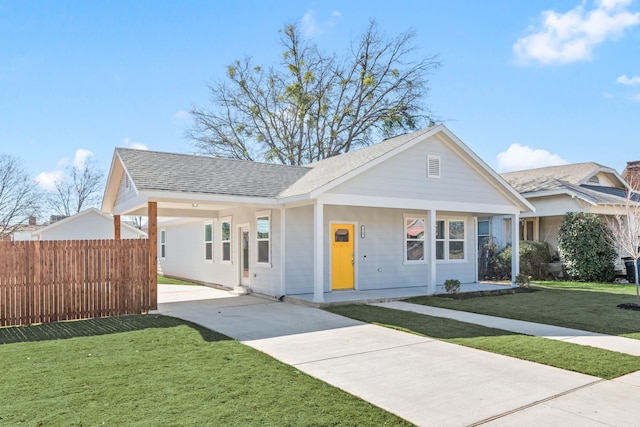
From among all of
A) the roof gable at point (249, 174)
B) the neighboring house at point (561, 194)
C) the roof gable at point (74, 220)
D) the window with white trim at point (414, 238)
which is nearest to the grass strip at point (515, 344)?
the roof gable at point (249, 174)

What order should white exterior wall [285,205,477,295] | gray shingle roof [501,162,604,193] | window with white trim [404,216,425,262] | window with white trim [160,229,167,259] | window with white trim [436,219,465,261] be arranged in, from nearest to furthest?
white exterior wall [285,205,477,295], window with white trim [404,216,425,262], window with white trim [436,219,465,261], gray shingle roof [501,162,604,193], window with white trim [160,229,167,259]

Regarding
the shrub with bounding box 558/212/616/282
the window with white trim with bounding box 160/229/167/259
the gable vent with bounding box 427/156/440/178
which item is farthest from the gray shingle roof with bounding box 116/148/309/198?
the shrub with bounding box 558/212/616/282

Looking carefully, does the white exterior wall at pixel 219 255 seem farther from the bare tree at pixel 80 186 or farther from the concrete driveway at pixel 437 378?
the bare tree at pixel 80 186

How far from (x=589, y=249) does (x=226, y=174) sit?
1418 cm

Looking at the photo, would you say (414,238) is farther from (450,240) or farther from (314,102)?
(314,102)

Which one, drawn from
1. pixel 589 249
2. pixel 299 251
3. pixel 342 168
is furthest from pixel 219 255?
pixel 589 249

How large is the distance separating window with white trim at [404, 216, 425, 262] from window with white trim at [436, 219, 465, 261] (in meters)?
0.80

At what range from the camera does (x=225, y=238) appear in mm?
16406

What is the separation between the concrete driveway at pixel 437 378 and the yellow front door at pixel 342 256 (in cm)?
453

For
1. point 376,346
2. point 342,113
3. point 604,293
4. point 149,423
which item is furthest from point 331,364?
point 342,113

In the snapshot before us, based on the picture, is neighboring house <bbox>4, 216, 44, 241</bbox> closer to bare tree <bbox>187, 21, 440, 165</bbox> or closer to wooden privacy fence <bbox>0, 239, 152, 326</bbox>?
bare tree <bbox>187, 21, 440, 165</bbox>

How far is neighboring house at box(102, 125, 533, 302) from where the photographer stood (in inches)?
472

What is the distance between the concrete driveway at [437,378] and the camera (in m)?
4.38

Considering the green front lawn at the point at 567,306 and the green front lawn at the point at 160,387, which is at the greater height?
the green front lawn at the point at 160,387
